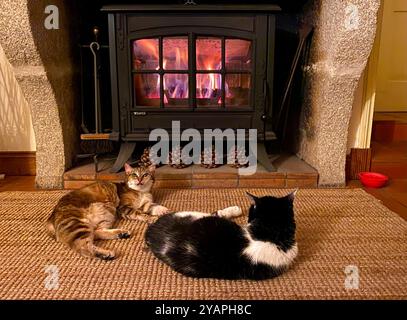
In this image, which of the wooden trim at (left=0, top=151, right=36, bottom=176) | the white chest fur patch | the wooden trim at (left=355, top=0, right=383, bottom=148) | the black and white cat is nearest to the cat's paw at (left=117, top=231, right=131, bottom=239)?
the black and white cat

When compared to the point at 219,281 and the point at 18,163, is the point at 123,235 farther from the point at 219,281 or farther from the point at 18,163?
the point at 18,163

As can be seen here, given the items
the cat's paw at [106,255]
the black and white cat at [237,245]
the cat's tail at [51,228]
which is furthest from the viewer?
the cat's tail at [51,228]

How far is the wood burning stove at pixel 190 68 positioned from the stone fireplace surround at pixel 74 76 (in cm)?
27

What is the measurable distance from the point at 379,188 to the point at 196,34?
1239 mm

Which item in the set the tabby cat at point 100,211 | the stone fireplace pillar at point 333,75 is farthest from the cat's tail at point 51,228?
the stone fireplace pillar at point 333,75

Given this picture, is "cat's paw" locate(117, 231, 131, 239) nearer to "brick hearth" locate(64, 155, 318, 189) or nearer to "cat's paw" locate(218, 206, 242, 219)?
"cat's paw" locate(218, 206, 242, 219)

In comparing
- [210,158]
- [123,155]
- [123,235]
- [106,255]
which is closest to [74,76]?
[123,155]

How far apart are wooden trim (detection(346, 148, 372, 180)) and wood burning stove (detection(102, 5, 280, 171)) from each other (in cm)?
50

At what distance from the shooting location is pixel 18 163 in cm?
217

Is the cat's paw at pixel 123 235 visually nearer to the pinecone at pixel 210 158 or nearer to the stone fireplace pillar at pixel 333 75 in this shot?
the pinecone at pixel 210 158

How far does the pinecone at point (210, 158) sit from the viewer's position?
78.8 inches

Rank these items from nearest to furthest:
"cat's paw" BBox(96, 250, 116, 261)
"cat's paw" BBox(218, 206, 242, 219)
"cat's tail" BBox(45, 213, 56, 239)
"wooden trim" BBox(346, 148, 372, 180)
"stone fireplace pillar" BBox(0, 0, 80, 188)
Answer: "cat's paw" BBox(96, 250, 116, 261)
"cat's tail" BBox(45, 213, 56, 239)
"cat's paw" BBox(218, 206, 242, 219)
"stone fireplace pillar" BBox(0, 0, 80, 188)
"wooden trim" BBox(346, 148, 372, 180)

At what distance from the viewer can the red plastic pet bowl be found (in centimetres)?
195
